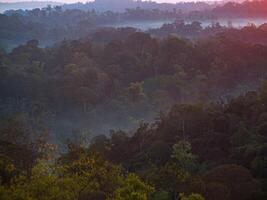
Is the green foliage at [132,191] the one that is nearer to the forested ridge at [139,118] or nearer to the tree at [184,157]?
the forested ridge at [139,118]

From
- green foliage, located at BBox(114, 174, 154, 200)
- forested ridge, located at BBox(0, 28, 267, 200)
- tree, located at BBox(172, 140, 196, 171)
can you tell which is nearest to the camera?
green foliage, located at BBox(114, 174, 154, 200)

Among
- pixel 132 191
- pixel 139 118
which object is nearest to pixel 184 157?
pixel 132 191

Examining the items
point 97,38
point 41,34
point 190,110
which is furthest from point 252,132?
point 41,34

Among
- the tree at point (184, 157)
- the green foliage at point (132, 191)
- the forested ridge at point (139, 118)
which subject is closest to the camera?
the green foliage at point (132, 191)

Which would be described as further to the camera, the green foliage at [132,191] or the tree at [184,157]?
the tree at [184,157]

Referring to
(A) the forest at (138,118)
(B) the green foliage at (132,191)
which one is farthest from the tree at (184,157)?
(B) the green foliage at (132,191)

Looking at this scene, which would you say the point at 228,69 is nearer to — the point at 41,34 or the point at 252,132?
the point at 252,132

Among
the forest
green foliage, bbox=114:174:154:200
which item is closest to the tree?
the forest

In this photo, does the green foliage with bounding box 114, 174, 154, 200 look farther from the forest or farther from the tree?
the tree

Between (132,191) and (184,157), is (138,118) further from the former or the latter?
(132,191)
